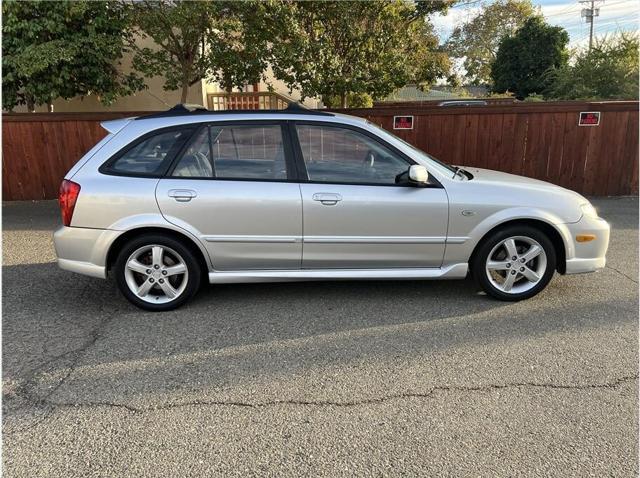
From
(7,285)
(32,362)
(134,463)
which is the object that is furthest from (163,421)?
(7,285)

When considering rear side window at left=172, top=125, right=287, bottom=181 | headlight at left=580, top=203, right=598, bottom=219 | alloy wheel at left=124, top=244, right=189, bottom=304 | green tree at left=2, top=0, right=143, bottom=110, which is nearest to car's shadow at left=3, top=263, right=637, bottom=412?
alloy wheel at left=124, top=244, right=189, bottom=304

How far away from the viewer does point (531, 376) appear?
3.15 meters

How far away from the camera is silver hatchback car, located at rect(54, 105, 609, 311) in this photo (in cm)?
401

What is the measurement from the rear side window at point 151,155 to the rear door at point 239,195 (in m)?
0.09

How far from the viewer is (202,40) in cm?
945

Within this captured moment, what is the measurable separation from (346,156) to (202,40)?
668 centimetres

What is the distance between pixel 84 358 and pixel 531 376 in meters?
3.09

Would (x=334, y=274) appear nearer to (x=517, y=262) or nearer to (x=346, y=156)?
(x=346, y=156)

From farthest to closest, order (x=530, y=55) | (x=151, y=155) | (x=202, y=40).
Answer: (x=530, y=55), (x=202, y=40), (x=151, y=155)

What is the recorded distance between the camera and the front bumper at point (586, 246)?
4.18 m

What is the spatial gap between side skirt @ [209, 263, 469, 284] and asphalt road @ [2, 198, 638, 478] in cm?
27

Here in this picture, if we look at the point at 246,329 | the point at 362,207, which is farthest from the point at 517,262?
the point at 246,329

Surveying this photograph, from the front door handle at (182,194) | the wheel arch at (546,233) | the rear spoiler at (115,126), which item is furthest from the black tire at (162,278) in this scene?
the wheel arch at (546,233)

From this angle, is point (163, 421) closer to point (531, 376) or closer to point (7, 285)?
point (531, 376)
